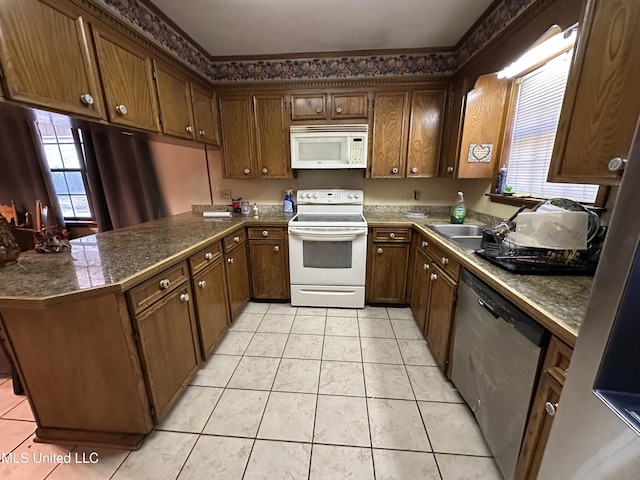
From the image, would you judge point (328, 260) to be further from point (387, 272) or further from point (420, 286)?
point (420, 286)

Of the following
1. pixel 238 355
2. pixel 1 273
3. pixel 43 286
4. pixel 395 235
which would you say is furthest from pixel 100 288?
pixel 395 235

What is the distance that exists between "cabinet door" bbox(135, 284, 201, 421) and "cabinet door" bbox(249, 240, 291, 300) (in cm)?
99

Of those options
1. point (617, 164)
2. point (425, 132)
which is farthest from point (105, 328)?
point (425, 132)

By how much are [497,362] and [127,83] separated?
249cm

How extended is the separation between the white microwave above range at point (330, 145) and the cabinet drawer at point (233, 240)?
879 mm

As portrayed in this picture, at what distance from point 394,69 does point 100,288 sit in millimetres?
2710

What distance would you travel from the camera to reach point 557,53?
1.56 meters

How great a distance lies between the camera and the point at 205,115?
2.40m

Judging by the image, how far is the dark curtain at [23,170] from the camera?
2.56 meters

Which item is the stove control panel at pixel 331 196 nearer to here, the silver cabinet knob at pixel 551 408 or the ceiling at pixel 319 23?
the ceiling at pixel 319 23

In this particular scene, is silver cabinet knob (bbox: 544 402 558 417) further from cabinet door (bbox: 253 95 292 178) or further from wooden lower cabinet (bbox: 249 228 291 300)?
cabinet door (bbox: 253 95 292 178)

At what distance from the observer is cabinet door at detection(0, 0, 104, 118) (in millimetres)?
Answer: 1009

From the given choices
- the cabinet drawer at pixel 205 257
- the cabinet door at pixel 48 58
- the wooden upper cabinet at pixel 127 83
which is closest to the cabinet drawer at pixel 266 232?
the cabinet drawer at pixel 205 257

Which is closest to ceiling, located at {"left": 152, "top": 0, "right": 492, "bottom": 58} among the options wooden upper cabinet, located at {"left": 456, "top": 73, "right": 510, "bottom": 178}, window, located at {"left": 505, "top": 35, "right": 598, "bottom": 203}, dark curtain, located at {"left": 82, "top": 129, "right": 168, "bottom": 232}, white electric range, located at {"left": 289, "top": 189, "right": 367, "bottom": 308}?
wooden upper cabinet, located at {"left": 456, "top": 73, "right": 510, "bottom": 178}
